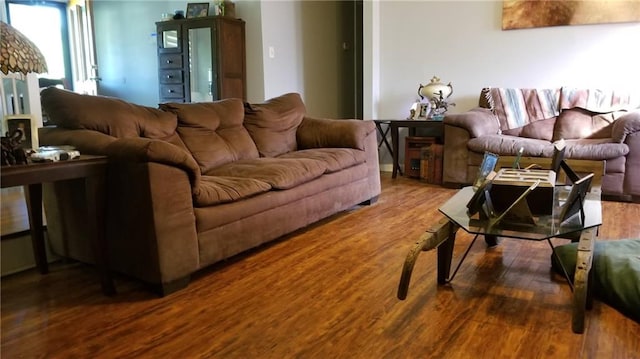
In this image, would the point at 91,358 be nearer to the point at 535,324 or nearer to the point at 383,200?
the point at 535,324

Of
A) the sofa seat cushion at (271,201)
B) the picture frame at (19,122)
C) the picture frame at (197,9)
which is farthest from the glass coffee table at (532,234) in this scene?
the picture frame at (197,9)

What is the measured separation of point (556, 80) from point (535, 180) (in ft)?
10.1

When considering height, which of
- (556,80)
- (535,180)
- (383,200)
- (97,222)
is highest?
(556,80)

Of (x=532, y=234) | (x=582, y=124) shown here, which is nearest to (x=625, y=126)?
(x=582, y=124)

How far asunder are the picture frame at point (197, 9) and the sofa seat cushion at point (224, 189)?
3.24m

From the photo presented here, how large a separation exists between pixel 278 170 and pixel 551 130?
2.87 m

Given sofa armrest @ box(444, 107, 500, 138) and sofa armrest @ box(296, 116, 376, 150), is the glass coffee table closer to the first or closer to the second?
sofa armrest @ box(296, 116, 376, 150)

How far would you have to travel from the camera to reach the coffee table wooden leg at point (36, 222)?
2.44 meters

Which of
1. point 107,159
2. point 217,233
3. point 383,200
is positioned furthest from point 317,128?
point 107,159

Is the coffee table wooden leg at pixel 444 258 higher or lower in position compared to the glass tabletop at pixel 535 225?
lower

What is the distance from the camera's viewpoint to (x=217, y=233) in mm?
2416

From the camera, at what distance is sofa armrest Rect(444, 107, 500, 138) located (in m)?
4.39

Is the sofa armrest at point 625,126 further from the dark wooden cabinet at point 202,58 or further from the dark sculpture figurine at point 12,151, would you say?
the dark sculpture figurine at point 12,151

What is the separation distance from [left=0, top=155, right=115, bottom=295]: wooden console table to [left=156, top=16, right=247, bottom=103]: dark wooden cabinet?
282 centimetres
